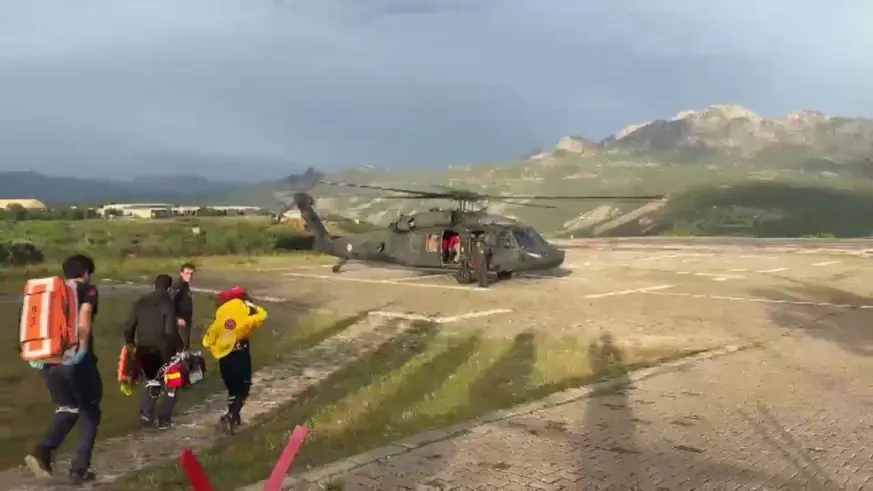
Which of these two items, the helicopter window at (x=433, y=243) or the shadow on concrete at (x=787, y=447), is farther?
the helicopter window at (x=433, y=243)

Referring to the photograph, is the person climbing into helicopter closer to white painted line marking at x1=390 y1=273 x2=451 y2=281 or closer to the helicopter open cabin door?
the helicopter open cabin door

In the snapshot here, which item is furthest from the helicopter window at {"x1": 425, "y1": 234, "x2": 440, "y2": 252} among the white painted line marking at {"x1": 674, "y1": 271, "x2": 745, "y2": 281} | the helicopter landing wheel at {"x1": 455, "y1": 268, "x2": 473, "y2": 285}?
the white painted line marking at {"x1": 674, "y1": 271, "x2": 745, "y2": 281}

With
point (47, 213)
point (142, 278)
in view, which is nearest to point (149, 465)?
point (142, 278)

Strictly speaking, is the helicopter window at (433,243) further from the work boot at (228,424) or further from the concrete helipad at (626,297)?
the work boot at (228,424)

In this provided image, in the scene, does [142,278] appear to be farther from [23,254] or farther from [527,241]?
[527,241]

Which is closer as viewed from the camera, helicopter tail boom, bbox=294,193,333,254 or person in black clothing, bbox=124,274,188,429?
person in black clothing, bbox=124,274,188,429

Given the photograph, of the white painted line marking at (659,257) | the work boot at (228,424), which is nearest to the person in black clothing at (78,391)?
the work boot at (228,424)

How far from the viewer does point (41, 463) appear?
6594mm

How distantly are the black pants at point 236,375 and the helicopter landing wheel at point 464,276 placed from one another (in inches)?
584

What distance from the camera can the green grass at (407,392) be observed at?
7164mm

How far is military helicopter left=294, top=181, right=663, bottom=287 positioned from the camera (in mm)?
21938

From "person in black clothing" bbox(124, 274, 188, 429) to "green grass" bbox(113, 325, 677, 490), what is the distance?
46.8 inches

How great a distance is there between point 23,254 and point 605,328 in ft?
76.7

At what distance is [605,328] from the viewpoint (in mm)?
15156
